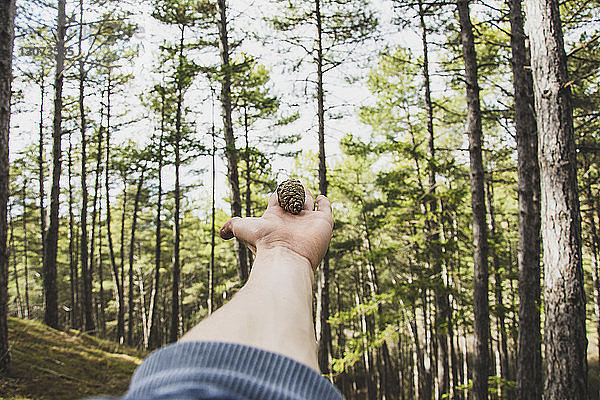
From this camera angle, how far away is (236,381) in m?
0.62

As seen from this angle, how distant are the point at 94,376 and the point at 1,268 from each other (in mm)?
4835

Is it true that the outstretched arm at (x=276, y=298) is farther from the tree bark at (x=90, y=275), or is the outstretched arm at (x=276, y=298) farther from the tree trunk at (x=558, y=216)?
the tree bark at (x=90, y=275)

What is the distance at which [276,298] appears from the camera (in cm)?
102

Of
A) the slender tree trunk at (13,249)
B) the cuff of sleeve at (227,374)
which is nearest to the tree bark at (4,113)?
the cuff of sleeve at (227,374)

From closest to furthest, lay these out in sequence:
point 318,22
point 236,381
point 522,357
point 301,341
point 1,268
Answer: point 236,381 → point 301,341 → point 1,268 → point 522,357 → point 318,22

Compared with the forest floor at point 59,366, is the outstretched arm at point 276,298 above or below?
above

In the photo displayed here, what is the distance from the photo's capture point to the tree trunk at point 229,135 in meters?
10.6

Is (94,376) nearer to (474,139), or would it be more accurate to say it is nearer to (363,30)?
(474,139)

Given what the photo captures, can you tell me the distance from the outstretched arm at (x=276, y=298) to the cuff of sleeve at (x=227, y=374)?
0.06m

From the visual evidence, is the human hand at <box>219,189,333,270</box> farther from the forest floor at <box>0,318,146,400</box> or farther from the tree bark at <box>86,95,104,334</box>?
the tree bark at <box>86,95,104,334</box>

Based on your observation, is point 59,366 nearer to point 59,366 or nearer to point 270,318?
point 59,366

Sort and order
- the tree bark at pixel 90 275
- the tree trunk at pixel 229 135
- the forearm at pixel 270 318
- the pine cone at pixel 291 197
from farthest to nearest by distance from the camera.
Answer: the tree bark at pixel 90 275, the tree trunk at pixel 229 135, the pine cone at pixel 291 197, the forearm at pixel 270 318

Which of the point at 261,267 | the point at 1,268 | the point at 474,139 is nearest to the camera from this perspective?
the point at 261,267

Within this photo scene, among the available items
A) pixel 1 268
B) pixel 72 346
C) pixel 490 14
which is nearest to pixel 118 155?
pixel 72 346
